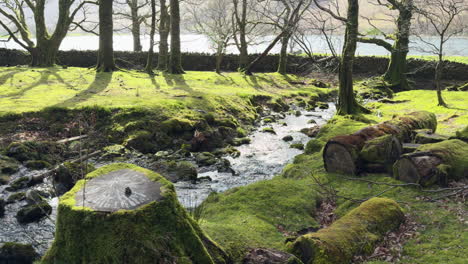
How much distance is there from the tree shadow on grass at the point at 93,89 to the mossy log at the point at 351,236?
1637 centimetres

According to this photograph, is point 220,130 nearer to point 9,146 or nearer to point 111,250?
point 9,146

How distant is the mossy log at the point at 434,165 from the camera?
1064 cm

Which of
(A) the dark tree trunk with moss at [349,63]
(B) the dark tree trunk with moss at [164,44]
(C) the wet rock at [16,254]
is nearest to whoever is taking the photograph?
(C) the wet rock at [16,254]

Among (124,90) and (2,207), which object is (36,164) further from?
(124,90)

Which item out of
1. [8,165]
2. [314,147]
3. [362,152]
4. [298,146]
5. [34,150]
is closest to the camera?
[362,152]

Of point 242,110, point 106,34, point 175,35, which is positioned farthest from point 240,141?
point 106,34

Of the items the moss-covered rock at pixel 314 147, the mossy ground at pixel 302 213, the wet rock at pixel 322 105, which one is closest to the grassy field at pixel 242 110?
the mossy ground at pixel 302 213

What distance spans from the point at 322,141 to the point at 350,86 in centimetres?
763

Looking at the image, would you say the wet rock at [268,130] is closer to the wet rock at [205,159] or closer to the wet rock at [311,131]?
the wet rock at [311,131]

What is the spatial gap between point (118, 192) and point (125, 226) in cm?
56

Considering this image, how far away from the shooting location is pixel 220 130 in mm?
21234

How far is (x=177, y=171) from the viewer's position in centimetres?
1544

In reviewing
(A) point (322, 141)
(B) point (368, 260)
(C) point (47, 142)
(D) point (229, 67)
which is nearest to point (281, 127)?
(A) point (322, 141)

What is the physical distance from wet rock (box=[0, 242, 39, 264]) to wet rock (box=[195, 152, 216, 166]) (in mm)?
9009
